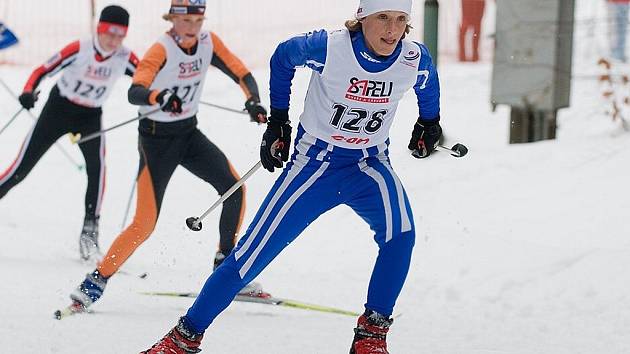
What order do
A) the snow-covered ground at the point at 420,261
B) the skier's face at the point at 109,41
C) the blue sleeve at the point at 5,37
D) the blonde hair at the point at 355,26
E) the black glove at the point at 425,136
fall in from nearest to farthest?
the blonde hair at the point at 355,26 → the black glove at the point at 425,136 → the snow-covered ground at the point at 420,261 → the skier's face at the point at 109,41 → the blue sleeve at the point at 5,37

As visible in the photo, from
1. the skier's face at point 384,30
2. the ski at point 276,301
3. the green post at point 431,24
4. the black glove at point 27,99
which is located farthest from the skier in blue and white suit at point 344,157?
the green post at point 431,24

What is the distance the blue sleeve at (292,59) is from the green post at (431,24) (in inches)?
216

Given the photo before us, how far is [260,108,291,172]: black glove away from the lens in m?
4.27

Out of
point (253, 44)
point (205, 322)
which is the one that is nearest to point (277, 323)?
point (205, 322)

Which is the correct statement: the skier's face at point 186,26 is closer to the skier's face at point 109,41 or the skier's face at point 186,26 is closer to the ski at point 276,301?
the skier's face at point 109,41

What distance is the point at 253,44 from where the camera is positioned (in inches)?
597

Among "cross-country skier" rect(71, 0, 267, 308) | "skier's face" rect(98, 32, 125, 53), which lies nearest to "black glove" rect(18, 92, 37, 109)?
"skier's face" rect(98, 32, 125, 53)

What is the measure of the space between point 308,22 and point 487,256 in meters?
9.46

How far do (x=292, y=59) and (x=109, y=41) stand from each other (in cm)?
316

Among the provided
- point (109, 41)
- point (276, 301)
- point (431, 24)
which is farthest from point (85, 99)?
point (431, 24)

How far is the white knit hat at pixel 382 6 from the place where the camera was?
4.07 meters

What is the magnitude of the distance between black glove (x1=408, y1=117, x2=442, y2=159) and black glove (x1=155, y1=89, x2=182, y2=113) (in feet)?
5.13

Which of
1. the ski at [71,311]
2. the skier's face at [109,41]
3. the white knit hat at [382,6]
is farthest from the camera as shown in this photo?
the skier's face at [109,41]

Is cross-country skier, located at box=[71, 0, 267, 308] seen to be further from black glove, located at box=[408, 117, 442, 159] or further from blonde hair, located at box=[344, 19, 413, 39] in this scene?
blonde hair, located at box=[344, 19, 413, 39]
